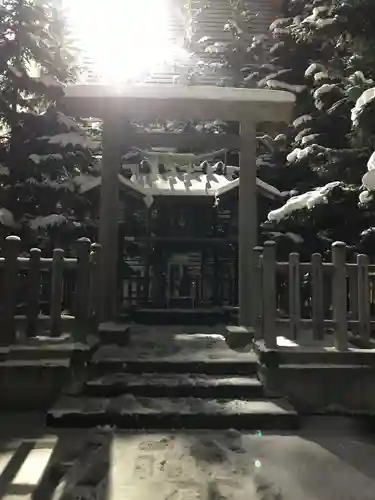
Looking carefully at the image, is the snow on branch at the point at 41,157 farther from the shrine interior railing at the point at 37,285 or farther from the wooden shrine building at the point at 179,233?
the shrine interior railing at the point at 37,285

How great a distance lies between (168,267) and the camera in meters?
13.6

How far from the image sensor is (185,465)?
3342mm

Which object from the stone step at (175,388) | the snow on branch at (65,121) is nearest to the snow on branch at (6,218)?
the snow on branch at (65,121)

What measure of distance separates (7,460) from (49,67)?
7.92 metres

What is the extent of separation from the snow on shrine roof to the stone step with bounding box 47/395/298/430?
266 inches

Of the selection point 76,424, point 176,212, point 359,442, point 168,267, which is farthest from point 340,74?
point 76,424

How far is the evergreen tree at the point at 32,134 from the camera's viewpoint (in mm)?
8547

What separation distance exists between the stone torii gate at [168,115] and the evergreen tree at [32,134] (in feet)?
4.39

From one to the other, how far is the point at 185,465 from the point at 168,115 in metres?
5.86

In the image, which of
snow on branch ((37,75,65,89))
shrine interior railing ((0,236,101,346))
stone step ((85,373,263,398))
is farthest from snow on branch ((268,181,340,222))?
snow on branch ((37,75,65,89))

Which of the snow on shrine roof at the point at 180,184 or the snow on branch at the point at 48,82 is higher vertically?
the snow on branch at the point at 48,82

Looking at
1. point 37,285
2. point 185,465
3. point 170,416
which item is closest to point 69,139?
point 37,285

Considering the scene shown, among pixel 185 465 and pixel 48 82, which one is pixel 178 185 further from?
pixel 185 465

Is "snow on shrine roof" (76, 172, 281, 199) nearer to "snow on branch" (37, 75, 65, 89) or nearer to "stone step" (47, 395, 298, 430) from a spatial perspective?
"snow on branch" (37, 75, 65, 89)
